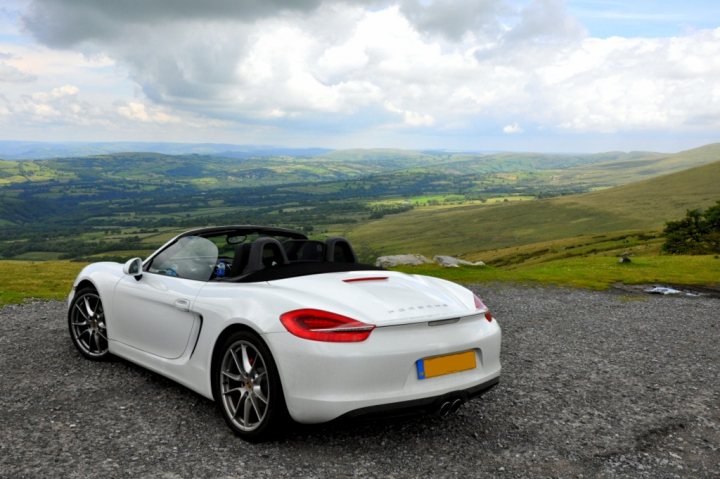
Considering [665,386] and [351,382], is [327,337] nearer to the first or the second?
[351,382]

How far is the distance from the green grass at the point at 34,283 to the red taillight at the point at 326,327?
41.7 ft

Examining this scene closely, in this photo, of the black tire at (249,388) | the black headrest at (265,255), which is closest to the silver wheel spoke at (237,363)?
the black tire at (249,388)

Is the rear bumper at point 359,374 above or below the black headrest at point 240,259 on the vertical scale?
below

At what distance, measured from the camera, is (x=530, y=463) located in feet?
16.4

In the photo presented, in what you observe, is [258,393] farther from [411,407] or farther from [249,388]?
[411,407]

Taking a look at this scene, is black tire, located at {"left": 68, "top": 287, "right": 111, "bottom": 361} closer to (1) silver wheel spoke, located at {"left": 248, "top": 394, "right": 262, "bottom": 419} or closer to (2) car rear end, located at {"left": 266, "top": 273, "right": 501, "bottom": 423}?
(1) silver wheel spoke, located at {"left": 248, "top": 394, "right": 262, "bottom": 419}

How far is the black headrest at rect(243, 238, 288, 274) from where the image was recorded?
19.4ft

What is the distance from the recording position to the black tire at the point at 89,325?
7758mm

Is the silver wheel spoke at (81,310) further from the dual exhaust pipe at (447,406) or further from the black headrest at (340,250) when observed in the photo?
the dual exhaust pipe at (447,406)

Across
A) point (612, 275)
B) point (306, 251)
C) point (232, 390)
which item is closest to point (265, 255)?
point (306, 251)

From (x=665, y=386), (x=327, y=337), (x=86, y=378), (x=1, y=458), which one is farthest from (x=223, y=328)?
(x=665, y=386)

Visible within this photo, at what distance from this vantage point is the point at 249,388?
5227 millimetres

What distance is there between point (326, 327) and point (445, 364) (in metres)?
1.15

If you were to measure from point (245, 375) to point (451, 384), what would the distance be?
74.9 inches
